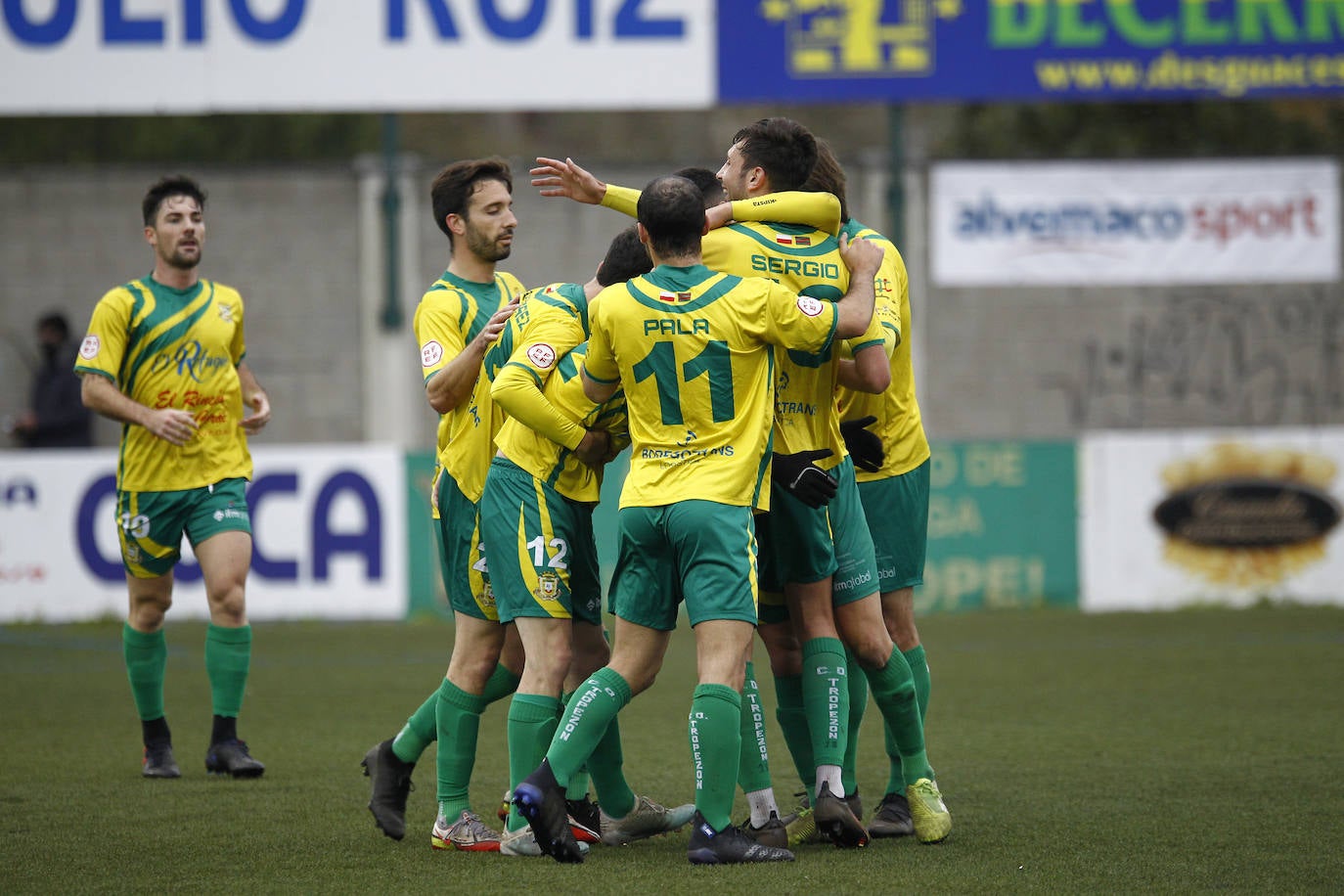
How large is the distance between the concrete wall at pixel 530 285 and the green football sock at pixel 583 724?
39.0 feet

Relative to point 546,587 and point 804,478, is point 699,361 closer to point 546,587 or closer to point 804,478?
point 804,478

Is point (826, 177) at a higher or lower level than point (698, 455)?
higher

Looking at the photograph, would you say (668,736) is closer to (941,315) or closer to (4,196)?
(941,315)

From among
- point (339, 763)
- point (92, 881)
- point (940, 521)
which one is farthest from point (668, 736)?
point (940, 521)

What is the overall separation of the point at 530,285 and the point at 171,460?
1022cm

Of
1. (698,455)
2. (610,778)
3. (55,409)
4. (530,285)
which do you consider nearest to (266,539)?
(55,409)

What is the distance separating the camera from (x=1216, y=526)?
13.1m

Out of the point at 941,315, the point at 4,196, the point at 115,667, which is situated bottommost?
the point at 115,667

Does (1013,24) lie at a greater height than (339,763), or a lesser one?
greater

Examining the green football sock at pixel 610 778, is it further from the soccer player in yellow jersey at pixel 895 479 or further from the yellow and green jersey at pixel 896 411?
the yellow and green jersey at pixel 896 411

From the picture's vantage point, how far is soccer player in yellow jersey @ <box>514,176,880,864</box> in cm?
472

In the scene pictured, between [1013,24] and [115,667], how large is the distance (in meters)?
9.86

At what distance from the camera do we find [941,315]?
16812 mm

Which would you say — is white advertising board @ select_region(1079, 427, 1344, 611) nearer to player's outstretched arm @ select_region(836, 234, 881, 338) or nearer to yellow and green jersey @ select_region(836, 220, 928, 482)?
yellow and green jersey @ select_region(836, 220, 928, 482)
